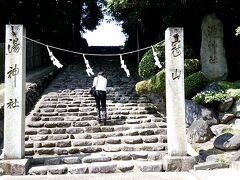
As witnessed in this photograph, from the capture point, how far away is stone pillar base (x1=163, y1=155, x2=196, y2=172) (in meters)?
9.85

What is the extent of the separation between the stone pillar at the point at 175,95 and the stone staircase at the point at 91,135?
30.2 inches

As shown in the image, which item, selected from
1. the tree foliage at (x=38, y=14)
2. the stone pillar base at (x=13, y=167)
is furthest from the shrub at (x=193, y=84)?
the tree foliage at (x=38, y=14)

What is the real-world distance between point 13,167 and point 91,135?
3177mm

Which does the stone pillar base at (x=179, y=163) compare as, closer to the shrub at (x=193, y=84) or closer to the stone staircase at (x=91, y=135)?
the stone staircase at (x=91, y=135)

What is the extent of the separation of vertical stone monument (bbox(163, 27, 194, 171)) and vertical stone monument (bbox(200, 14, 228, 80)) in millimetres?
5464

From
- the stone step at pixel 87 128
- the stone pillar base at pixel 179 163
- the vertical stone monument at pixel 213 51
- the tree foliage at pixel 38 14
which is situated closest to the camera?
the stone pillar base at pixel 179 163

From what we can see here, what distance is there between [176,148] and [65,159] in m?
3.10

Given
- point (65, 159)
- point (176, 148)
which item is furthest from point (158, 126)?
point (65, 159)

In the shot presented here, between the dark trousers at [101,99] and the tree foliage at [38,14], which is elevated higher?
the tree foliage at [38,14]

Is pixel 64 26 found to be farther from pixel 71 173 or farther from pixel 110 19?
pixel 71 173

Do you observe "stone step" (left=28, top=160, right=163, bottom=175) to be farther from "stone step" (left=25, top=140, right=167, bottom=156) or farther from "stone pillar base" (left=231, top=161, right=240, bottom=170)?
"stone pillar base" (left=231, top=161, right=240, bottom=170)

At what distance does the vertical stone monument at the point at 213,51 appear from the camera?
15.5 metres

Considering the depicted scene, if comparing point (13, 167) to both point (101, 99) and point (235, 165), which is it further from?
point (235, 165)

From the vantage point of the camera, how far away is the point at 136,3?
16.2 m
